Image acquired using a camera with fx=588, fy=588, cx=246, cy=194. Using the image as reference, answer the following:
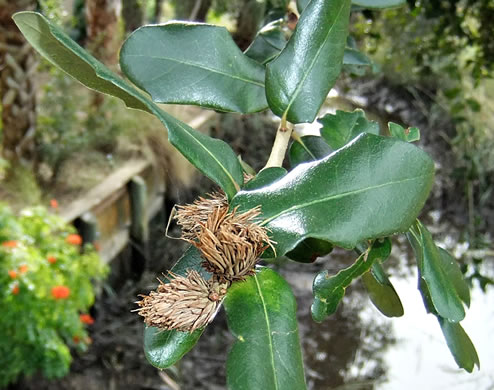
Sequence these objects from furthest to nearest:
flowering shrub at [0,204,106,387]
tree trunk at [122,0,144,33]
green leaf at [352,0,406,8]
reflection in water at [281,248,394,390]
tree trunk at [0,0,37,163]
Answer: tree trunk at [122,0,144,33] → reflection in water at [281,248,394,390] → tree trunk at [0,0,37,163] → flowering shrub at [0,204,106,387] → green leaf at [352,0,406,8]

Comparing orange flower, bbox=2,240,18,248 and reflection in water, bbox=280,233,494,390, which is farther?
reflection in water, bbox=280,233,494,390

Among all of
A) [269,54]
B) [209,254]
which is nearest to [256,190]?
[209,254]

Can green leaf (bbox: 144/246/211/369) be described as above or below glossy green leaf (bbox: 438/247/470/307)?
above

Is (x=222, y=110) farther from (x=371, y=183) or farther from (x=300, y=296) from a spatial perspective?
(x=300, y=296)

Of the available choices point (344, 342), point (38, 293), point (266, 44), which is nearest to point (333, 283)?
point (266, 44)

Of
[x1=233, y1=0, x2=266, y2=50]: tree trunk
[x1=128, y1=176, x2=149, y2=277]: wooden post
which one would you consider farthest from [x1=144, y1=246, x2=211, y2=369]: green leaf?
[x1=233, y1=0, x2=266, y2=50]: tree trunk

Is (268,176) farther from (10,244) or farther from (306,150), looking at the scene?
(10,244)

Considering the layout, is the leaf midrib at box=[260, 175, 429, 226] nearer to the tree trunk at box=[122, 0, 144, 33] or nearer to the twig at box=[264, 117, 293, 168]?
the twig at box=[264, 117, 293, 168]
